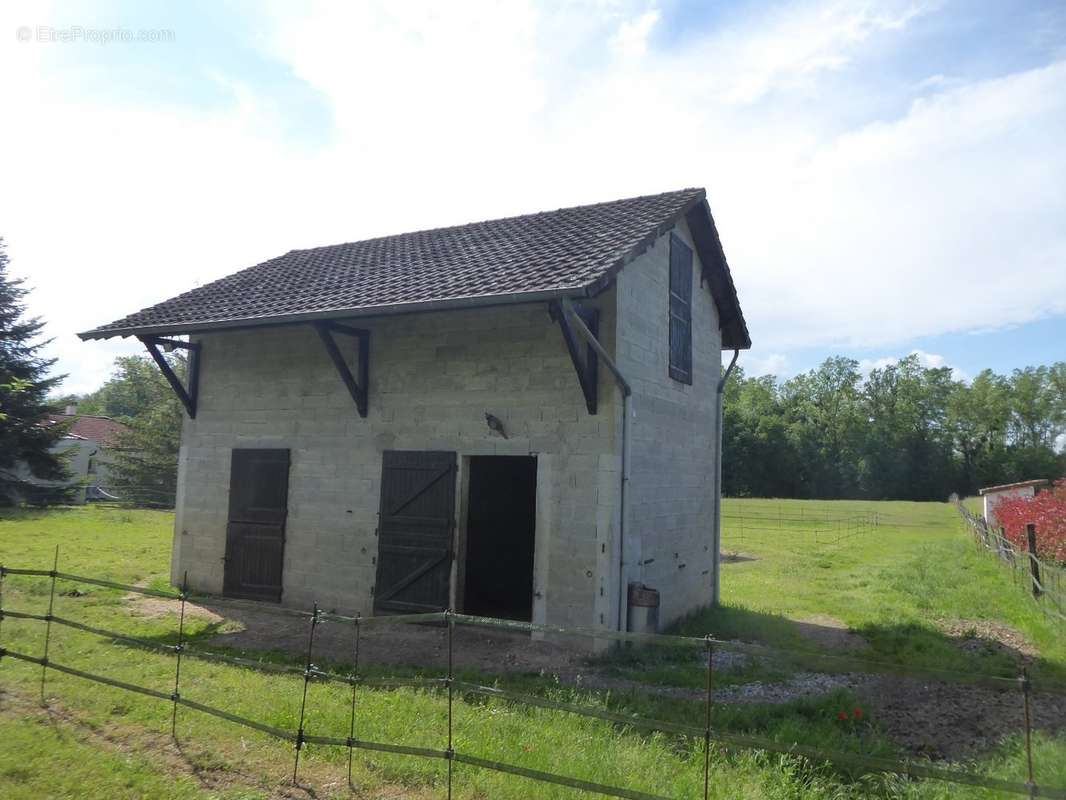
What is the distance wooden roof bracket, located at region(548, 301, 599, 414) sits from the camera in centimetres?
796

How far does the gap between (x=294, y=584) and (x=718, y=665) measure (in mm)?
Result: 6207

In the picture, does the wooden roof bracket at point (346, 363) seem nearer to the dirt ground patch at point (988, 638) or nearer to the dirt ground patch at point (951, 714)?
the dirt ground patch at point (951, 714)

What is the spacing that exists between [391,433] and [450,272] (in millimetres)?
Result: 2436

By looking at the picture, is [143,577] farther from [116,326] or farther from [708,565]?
[708,565]

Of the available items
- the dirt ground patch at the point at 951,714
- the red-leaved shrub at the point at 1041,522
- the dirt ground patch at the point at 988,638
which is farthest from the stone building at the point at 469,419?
the red-leaved shrub at the point at 1041,522

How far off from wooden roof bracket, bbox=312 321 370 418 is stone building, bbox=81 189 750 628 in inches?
1.2

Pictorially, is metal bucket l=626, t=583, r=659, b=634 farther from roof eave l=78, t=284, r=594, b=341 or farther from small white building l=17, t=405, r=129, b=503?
small white building l=17, t=405, r=129, b=503

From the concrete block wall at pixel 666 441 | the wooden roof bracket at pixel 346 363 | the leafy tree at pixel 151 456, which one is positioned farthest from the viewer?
the leafy tree at pixel 151 456

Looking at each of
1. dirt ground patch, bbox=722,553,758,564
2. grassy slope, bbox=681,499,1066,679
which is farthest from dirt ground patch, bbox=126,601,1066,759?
dirt ground patch, bbox=722,553,758,564

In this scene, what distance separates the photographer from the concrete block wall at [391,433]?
8484 mm

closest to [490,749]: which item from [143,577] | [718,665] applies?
[718,665]

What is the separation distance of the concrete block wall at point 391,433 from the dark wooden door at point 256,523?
0.63 ft

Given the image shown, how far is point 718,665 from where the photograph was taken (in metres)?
7.95

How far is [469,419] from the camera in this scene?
30.8 feet
